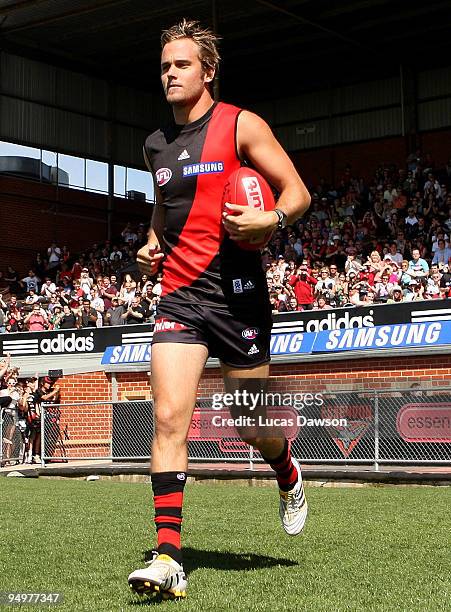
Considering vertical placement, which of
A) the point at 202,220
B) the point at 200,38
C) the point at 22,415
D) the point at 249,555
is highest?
the point at 200,38

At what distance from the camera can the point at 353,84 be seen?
36.2m

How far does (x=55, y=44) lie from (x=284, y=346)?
18718mm

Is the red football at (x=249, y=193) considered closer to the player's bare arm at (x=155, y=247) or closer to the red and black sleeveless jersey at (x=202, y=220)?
the red and black sleeveless jersey at (x=202, y=220)

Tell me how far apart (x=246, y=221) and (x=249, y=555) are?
209cm

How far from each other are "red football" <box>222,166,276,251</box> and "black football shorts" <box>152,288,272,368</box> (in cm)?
31

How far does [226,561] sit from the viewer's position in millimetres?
5297

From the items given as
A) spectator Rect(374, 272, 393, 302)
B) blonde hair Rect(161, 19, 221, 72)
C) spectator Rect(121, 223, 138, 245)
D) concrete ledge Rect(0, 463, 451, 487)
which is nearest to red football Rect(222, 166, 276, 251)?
blonde hair Rect(161, 19, 221, 72)

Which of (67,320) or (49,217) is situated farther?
(49,217)

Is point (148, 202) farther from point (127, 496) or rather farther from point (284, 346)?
point (127, 496)

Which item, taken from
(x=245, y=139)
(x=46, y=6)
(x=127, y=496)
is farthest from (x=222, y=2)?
(x=245, y=139)

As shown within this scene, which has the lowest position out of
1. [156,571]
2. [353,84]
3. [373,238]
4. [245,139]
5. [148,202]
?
[156,571]

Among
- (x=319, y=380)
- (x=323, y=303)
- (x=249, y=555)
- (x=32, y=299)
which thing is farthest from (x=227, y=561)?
(x=32, y=299)

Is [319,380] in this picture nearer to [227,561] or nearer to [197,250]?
[227,561]

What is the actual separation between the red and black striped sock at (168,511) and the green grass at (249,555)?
0.23 meters
